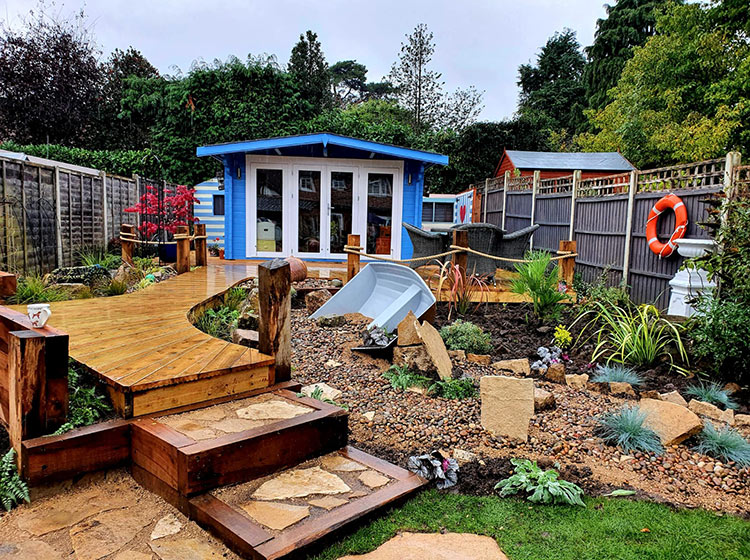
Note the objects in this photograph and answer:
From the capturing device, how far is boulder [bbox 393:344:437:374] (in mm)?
3857

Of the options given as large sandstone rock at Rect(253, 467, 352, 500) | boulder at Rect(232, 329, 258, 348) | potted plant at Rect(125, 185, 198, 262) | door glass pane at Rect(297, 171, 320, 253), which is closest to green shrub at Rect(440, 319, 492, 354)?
boulder at Rect(232, 329, 258, 348)

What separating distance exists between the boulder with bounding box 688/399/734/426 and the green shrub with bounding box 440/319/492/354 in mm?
1619

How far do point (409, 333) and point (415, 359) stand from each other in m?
0.22

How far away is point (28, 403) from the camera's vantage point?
2.20 m

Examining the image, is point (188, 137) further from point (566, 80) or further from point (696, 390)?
point (566, 80)

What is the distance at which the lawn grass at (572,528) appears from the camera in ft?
6.46

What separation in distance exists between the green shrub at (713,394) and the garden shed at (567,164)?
1150cm

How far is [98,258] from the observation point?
969 cm

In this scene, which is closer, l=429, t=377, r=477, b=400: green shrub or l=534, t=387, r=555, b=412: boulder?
l=534, t=387, r=555, b=412: boulder

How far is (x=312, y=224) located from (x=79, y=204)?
13.5 ft

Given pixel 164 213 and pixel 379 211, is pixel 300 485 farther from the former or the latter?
pixel 164 213

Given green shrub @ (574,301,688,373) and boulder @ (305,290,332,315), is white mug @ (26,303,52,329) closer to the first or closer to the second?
boulder @ (305,290,332,315)

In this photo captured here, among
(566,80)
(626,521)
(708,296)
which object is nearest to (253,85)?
(708,296)

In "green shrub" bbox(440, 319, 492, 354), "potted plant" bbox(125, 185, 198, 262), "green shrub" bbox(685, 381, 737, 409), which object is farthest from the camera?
"potted plant" bbox(125, 185, 198, 262)
